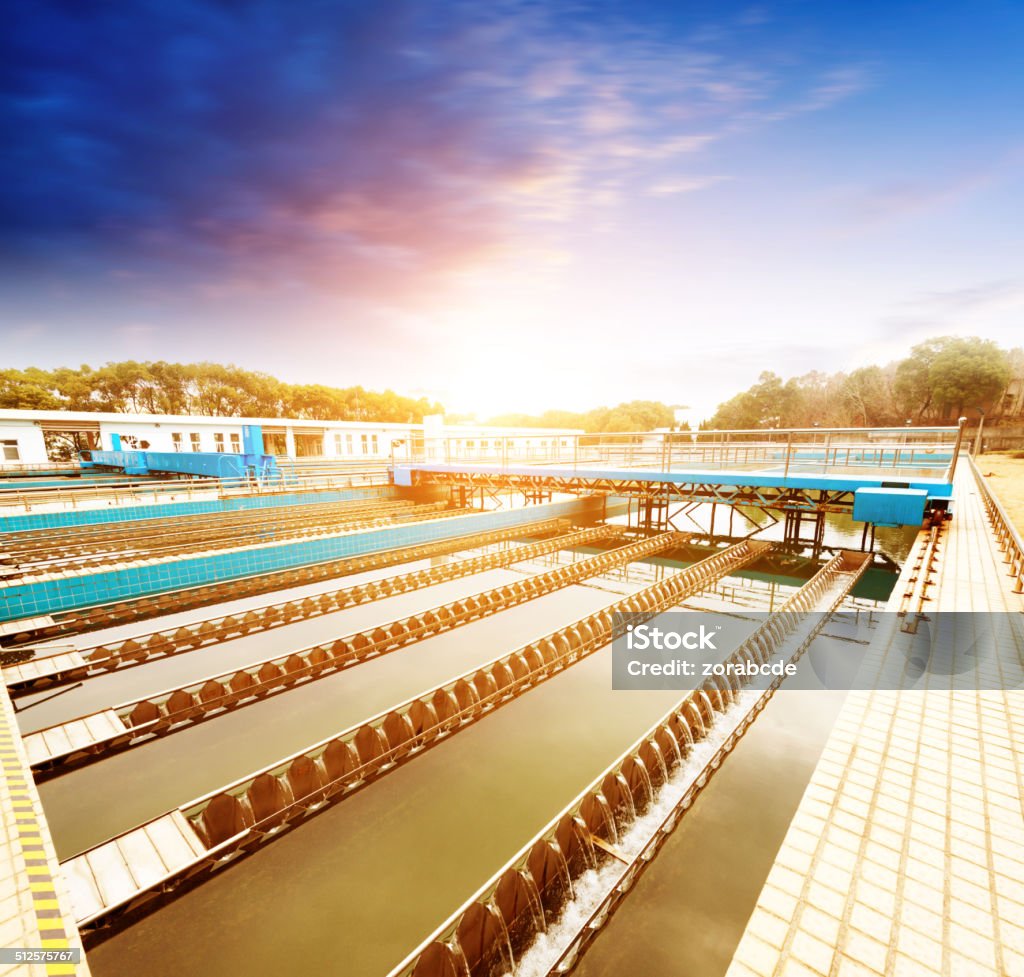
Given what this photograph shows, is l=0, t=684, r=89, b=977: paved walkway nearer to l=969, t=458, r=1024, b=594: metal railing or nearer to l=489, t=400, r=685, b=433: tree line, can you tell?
l=969, t=458, r=1024, b=594: metal railing

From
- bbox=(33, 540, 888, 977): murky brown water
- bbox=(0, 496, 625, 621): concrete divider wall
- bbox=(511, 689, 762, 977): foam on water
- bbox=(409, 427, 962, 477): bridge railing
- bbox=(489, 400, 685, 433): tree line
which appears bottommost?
bbox=(33, 540, 888, 977): murky brown water

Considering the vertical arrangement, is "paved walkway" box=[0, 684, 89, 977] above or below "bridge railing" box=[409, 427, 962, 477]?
below

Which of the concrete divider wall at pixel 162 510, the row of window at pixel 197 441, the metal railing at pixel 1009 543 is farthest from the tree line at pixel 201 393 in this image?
the metal railing at pixel 1009 543

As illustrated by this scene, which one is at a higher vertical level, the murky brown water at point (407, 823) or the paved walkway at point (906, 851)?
the paved walkway at point (906, 851)

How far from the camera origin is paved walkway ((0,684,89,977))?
3024 millimetres

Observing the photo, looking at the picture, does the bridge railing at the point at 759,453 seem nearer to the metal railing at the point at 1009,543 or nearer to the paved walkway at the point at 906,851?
the metal railing at the point at 1009,543

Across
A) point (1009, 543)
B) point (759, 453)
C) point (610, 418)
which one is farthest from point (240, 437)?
point (610, 418)

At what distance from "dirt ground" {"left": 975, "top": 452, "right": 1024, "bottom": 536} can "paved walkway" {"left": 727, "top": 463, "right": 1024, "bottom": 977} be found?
13.6 meters

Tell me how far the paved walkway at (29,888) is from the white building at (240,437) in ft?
56.7

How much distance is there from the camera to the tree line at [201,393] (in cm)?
5903

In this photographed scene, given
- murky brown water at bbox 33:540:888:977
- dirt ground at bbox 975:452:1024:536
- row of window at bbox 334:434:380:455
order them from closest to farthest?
1. murky brown water at bbox 33:540:888:977
2. dirt ground at bbox 975:452:1024:536
3. row of window at bbox 334:434:380:455

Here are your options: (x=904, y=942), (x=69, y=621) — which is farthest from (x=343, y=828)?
(x=69, y=621)

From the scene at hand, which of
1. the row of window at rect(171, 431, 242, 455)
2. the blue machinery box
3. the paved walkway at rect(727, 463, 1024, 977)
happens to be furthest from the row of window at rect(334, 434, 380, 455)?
the paved walkway at rect(727, 463, 1024, 977)

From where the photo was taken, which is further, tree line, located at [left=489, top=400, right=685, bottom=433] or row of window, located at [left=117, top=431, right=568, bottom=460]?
tree line, located at [left=489, top=400, right=685, bottom=433]
